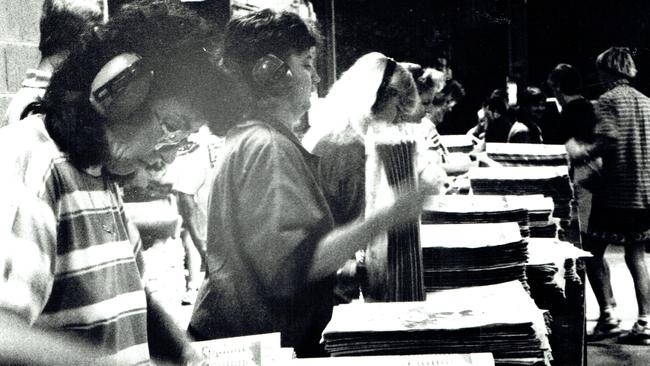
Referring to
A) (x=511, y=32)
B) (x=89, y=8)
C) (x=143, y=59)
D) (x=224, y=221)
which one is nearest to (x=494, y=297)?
(x=224, y=221)

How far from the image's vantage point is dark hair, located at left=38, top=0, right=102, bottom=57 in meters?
2.00

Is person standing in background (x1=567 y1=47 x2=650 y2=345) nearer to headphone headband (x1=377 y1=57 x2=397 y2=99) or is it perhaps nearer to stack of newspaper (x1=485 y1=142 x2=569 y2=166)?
stack of newspaper (x1=485 y1=142 x2=569 y2=166)

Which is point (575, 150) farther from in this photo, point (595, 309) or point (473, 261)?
point (473, 261)

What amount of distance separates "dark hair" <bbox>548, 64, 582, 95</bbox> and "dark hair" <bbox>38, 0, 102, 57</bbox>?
329cm

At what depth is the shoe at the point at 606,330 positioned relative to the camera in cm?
488

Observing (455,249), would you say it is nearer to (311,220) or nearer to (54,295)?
(311,220)

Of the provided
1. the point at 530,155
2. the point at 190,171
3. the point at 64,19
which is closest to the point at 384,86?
the point at 64,19

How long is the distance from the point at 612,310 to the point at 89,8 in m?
3.86

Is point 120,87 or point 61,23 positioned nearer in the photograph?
point 120,87

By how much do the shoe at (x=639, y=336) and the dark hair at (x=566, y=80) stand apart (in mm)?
1388

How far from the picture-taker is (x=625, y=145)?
4.70 meters

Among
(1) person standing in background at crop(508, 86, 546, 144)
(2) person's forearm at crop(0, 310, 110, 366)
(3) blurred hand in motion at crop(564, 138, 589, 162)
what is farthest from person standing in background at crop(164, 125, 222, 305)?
(2) person's forearm at crop(0, 310, 110, 366)

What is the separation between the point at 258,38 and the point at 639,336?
3.70 meters

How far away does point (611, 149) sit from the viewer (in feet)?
15.5
